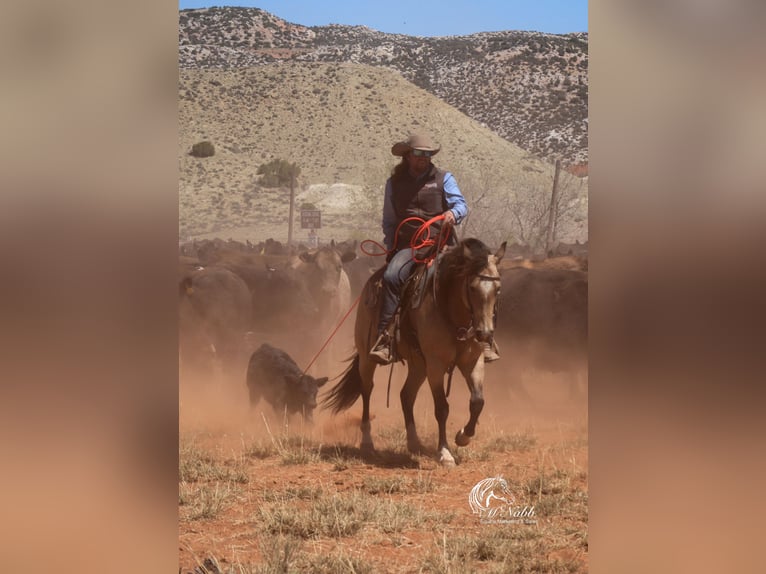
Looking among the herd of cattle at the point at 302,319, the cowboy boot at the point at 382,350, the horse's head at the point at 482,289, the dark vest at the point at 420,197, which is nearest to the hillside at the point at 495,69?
the herd of cattle at the point at 302,319

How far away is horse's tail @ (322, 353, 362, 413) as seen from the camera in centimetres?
927

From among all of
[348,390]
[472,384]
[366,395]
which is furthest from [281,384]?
[472,384]

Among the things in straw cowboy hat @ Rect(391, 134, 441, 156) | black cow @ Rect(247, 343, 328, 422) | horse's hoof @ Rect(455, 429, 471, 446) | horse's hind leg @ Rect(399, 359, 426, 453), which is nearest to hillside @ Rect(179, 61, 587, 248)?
straw cowboy hat @ Rect(391, 134, 441, 156)

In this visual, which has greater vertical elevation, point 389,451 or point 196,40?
point 196,40

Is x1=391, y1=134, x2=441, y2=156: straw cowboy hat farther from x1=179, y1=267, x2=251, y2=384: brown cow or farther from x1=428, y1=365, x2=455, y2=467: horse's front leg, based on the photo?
x1=179, y1=267, x2=251, y2=384: brown cow

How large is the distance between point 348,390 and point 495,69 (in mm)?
5841

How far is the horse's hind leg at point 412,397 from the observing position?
8.61 metres

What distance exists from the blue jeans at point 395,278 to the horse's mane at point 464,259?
0.38 m

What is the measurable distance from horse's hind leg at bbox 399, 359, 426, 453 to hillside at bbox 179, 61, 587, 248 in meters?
3.95
